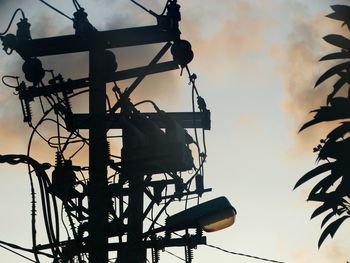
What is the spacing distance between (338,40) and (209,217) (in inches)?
175

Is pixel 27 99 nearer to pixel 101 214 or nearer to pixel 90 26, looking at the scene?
pixel 90 26

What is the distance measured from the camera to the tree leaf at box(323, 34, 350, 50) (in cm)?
1405

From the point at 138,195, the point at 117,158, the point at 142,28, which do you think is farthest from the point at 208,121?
the point at 142,28

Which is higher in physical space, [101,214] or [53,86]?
[53,86]

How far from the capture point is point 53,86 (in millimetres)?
12672

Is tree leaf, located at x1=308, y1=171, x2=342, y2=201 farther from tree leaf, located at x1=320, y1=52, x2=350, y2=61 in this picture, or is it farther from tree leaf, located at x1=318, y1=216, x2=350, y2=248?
tree leaf, located at x1=320, y1=52, x2=350, y2=61

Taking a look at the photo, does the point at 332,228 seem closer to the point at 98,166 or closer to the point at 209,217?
the point at 209,217

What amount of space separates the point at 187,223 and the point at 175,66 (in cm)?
291

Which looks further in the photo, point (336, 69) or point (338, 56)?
point (338, 56)

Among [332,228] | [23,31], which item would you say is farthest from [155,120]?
[332,228]

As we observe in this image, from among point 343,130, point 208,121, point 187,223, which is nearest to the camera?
point 187,223

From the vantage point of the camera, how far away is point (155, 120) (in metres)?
14.2

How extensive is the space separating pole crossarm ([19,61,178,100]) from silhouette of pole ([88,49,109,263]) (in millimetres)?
271

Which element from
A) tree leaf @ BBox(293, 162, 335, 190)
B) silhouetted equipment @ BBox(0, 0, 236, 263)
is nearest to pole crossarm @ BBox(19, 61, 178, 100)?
silhouetted equipment @ BBox(0, 0, 236, 263)
